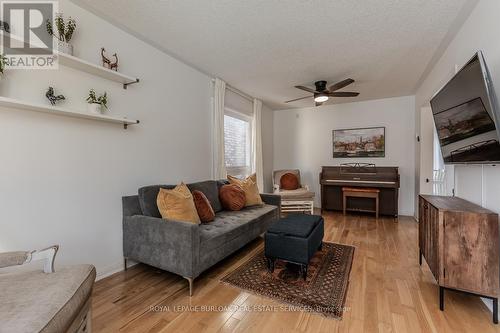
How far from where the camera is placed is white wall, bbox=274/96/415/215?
185 inches

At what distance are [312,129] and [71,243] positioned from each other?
4.95 metres

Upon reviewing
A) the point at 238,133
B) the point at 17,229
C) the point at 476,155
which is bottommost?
the point at 17,229

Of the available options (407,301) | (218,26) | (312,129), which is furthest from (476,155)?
(312,129)

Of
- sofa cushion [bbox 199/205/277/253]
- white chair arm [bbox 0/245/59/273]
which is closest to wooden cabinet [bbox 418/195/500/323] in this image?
sofa cushion [bbox 199/205/277/253]

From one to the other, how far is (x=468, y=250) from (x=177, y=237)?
2183 millimetres

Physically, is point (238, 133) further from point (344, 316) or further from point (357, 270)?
point (344, 316)

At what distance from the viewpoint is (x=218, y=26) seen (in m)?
2.29

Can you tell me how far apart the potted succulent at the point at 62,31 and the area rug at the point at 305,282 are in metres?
2.41

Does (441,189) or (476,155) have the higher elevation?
(476,155)

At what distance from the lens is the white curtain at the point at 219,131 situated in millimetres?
3695

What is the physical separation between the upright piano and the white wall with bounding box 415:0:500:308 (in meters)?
2.10

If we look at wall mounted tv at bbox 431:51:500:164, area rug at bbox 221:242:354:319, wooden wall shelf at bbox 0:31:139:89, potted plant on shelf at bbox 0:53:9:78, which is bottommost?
area rug at bbox 221:242:354:319

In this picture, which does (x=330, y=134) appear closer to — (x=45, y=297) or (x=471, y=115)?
(x=471, y=115)

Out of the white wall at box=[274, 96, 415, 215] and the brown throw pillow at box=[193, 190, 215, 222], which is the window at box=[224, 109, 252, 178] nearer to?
the white wall at box=[274, 96, 415, 215]
